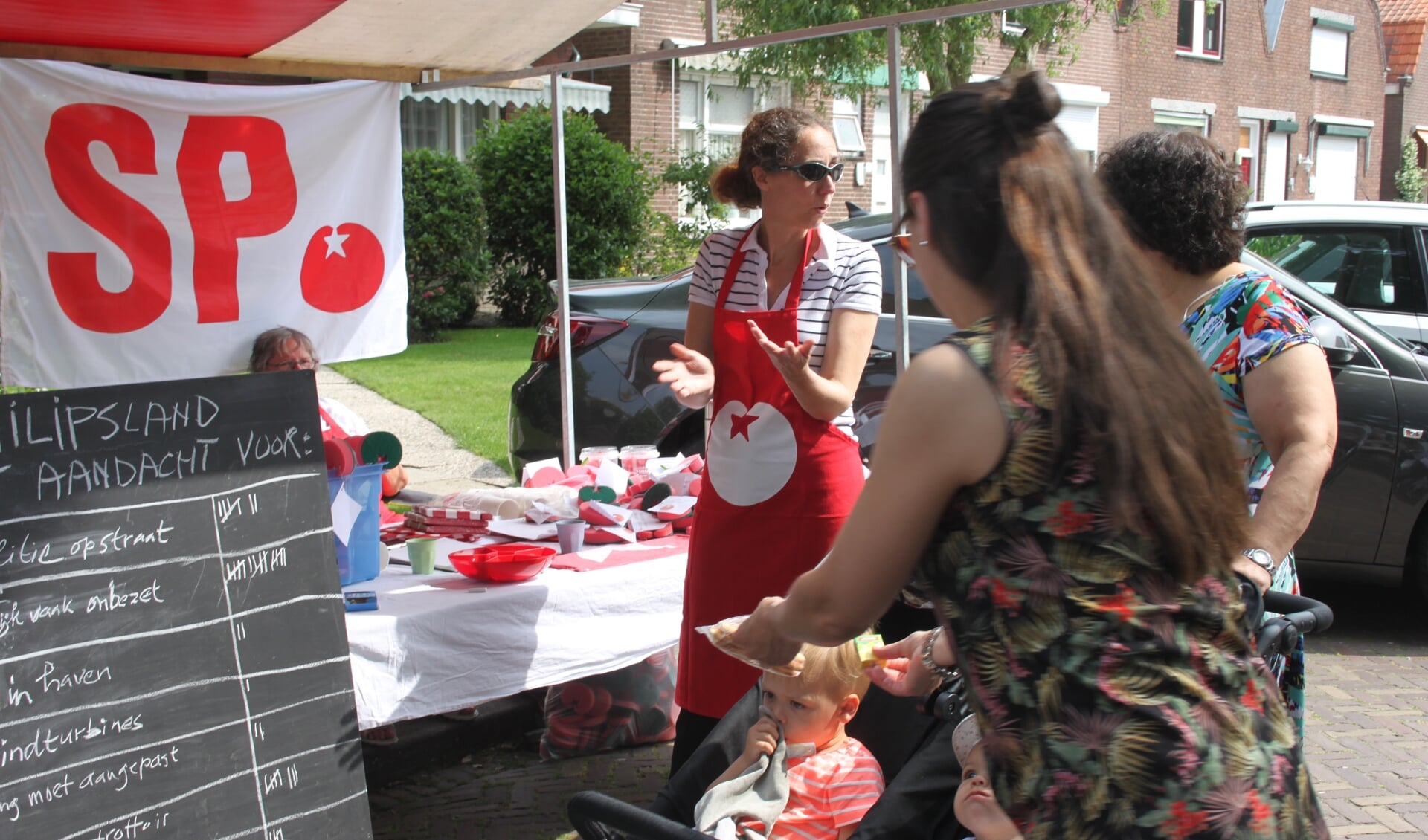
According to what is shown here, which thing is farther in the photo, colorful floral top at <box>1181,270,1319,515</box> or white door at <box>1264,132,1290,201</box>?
white door at <box>1264,132,1290,201</box>

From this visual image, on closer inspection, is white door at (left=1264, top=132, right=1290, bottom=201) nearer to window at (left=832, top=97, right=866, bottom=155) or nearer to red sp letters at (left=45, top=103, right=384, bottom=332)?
window at (left=832, top=97, right=866, bottom=155)

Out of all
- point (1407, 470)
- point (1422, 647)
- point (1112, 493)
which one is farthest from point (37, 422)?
point (1422, 647)

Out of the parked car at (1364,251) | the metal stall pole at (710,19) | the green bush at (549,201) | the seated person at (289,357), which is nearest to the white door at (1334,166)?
the green bush at (549,201)

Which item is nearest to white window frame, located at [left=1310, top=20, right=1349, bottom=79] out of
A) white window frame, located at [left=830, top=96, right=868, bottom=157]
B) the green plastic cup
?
white window frame, located at [left=830, top=96, right=868, bottom=157]

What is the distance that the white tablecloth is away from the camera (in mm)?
2895

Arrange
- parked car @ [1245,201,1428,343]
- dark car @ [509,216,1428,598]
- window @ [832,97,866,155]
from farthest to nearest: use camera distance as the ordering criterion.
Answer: window @ [832,97,866,155]
parked car @ [1245,201,1428,343]
dark car @ [509,216,1428,598]

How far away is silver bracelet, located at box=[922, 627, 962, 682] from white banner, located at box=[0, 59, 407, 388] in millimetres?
3131

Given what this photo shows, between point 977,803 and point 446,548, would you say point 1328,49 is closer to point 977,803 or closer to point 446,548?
point 446,548

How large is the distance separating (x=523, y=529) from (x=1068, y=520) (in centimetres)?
253

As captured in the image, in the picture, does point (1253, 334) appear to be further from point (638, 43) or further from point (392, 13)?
point (638, 43)

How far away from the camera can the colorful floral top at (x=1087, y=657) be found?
51.3 inches

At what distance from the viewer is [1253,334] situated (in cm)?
232

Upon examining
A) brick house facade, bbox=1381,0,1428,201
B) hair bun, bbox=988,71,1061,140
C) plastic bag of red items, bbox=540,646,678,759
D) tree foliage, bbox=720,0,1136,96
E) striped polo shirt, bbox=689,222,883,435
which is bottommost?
plastic bag of red items, bbox=540,646,678,759

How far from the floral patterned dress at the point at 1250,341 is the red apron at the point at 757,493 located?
920 millimetres
